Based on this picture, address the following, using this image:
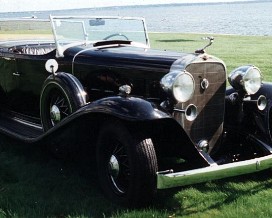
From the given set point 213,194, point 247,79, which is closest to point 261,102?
point 247,79

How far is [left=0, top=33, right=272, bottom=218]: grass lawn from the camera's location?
3608mm

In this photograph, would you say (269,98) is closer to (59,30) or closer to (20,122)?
(59,30)

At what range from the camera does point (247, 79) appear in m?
4.29

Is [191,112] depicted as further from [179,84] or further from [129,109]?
[129,109]

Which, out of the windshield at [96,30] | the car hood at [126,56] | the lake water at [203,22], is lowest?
the lake water at [203,22]

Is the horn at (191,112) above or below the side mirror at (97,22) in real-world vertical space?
below

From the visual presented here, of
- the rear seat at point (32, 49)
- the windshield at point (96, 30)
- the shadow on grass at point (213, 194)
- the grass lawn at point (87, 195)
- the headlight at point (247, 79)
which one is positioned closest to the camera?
the grass lawn at point (87, 195)

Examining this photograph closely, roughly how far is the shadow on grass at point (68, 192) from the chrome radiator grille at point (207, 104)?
1.68 feet

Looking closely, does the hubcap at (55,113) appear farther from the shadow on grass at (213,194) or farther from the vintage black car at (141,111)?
the shadow on grass at (213,194)

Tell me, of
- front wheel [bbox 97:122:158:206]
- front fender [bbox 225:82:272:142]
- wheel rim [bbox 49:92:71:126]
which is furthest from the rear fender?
front fender [bbox 225:82:272:142]

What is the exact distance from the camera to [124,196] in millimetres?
3676

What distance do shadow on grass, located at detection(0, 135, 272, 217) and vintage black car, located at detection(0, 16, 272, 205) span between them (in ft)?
0.65

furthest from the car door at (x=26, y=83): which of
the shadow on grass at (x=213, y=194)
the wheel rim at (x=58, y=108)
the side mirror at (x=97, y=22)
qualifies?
the shadow on grass at (x=213, y=194)

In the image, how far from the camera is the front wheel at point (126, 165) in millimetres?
3445
